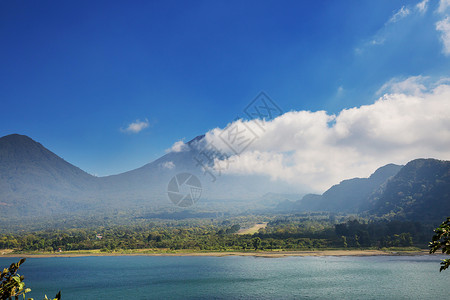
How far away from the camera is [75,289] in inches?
1740

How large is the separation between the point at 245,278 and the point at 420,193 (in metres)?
124

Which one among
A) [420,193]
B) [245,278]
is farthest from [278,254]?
[420,193]

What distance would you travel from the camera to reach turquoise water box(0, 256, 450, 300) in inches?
1521

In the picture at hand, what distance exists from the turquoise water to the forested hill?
61.7 meters

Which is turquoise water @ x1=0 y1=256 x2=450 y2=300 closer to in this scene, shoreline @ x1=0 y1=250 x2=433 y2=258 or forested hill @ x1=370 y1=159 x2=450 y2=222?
shoreline @ x1=0 y1=250 x2=433 y2=258

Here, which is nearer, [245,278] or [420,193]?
[245,278]

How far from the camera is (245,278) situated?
1865 inches

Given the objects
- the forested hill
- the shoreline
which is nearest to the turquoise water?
the shoreline

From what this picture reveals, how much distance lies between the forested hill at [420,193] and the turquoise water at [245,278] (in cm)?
6169

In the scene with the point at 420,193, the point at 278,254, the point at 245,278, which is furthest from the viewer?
the point at 420,193

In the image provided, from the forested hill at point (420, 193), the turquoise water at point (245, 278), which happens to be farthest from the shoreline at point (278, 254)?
the forested hill at point (420, 193)

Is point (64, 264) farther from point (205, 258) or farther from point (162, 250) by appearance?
point (205, 258)

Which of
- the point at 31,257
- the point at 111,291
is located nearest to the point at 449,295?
the point at 111,291

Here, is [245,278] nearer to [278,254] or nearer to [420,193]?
[278,254]
